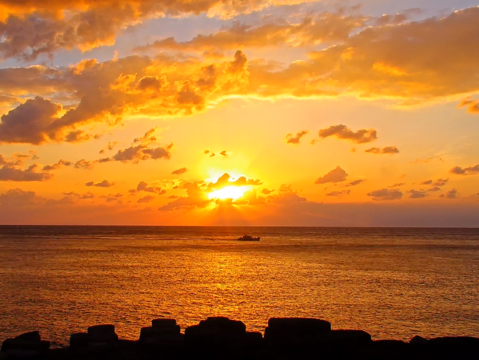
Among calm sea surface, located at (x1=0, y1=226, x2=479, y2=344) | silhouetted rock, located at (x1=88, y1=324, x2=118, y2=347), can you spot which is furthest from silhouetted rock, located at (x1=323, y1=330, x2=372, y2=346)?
calm sea surface, located at (x1=0, y1=226, x2=479, y2=344)

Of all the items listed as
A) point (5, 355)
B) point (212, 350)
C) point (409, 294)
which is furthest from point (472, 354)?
point (409, 294)

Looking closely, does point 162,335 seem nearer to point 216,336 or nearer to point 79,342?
point 216,336

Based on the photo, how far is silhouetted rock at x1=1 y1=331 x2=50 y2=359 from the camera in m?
15.8

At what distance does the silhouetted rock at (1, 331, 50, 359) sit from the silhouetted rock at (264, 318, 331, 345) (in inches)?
315

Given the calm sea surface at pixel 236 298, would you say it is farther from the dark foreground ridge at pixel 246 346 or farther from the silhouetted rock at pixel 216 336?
the silhouetted rock at pixel 216 336

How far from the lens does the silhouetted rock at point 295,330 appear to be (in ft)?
56.6

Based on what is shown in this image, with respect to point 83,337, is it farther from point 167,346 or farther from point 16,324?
point 16,324

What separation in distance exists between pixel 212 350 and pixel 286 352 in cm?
253

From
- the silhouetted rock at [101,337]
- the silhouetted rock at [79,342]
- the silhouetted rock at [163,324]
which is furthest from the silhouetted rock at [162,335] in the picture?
the silhouetted rock at [79,342]

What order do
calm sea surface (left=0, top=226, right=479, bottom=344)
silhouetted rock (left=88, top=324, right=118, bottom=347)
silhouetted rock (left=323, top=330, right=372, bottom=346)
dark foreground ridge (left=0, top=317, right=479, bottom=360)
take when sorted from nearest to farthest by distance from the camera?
dark foreground ridge (left=0, top=317, right=479, bottom=360) < silhouetted rock (left=323, top=330, right=372, bottom=346) < silhouetted rock (left=88, top=324, right=118, bottom=347) < calm sea surface (left=0, top=226, right=479, bottom=344)

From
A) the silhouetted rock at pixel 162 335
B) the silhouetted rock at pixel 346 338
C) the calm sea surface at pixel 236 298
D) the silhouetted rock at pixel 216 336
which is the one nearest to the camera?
the silhouetted rock at pixel 216 336

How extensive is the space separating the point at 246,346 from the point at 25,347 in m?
7.71

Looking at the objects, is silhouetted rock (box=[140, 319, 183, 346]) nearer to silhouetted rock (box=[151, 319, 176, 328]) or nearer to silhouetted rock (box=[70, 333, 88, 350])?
silhouetted rock (box=[151, 319, 176, 328])

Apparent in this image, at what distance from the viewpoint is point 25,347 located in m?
16.7
